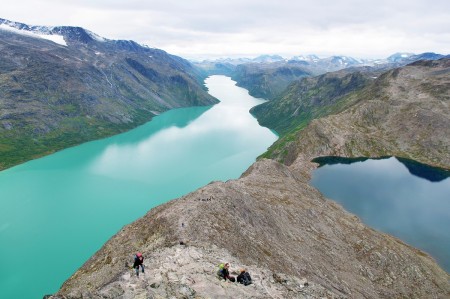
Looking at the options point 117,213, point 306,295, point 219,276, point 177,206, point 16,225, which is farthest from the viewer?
point 117,213


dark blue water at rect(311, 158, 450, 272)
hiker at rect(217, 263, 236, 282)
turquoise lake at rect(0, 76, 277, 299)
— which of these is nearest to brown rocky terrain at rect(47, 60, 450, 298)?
hiker at rect(217, 263, 236, 282)

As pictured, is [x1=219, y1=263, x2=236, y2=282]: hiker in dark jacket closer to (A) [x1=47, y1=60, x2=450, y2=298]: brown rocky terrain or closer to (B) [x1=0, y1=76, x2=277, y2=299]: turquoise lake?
(A) [x1=47, y1=60, x2=450, y2=298]: brown rocky terrain

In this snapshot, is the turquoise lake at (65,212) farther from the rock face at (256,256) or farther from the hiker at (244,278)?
the hiker at (244,278)

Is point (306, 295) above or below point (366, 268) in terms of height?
above

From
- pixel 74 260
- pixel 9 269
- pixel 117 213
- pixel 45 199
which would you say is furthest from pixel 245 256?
pixel 45 199

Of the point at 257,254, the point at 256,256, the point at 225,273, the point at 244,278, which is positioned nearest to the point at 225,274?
the point at 225,273

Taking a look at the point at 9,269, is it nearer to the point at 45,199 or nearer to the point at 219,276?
the point at 45,199

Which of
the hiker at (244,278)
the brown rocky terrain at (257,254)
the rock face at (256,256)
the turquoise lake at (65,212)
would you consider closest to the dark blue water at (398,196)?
the rock face at (256,256)
